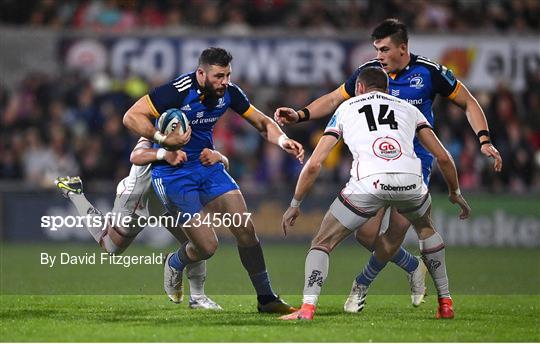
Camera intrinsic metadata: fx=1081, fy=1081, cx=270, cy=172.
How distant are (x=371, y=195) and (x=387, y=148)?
0.42 metres

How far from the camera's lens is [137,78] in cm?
2041

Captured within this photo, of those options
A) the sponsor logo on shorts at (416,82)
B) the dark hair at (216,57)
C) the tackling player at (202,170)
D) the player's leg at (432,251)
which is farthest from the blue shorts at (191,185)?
the sponsor logo on shorts at (416,82)

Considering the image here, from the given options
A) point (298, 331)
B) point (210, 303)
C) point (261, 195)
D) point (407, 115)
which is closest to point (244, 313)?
point (210, 303)

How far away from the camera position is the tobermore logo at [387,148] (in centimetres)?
911

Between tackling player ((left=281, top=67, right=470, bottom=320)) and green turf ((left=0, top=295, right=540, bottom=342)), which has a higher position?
tackling player ((left=281, top=67, right=470, bottom=320))

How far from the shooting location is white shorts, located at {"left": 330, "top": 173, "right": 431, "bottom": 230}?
9.12m

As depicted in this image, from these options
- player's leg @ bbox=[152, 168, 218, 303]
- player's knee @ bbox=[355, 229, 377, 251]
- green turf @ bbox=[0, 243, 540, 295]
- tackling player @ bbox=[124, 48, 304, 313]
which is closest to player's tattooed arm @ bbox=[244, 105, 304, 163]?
tackling player @ bbox=[124, 48, 304, 313]

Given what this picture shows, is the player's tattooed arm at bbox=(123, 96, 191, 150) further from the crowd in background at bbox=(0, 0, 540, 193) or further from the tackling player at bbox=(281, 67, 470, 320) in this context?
the crowd in background at bbox=(0, 0, 540, 193)

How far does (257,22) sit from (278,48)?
1.18 metres

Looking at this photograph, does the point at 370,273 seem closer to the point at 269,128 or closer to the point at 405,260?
the point at 405,260

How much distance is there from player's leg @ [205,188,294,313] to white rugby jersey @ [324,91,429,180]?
4.49 feet

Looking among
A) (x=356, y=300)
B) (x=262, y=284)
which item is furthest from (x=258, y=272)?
(x=356, y=300)

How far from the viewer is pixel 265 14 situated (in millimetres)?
21953

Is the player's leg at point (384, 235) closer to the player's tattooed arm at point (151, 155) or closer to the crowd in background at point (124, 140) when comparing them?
the player's tattooed arm at point (151, 155)
